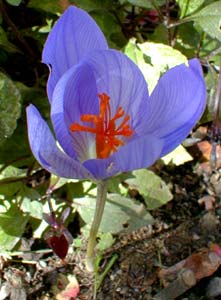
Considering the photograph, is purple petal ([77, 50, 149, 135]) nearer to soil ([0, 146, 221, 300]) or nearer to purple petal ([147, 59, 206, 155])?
purple petal ([147, 59, 206, 155])

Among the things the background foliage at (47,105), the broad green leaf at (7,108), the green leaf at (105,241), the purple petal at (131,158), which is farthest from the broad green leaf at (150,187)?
the purple petal at (131,158)

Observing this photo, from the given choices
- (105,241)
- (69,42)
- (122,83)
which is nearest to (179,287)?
(105,241)

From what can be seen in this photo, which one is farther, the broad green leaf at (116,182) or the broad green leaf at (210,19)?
the broad green leaf at (116,182)

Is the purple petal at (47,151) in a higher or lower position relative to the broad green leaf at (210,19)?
lower

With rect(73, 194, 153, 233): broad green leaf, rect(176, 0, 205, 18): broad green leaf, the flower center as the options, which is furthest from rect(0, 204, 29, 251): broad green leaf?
rect(176, 0, 205, 18): broad green leaf

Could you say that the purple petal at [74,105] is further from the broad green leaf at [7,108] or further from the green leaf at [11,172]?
the green leaf at [11,172]

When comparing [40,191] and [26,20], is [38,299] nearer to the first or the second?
[40,191]

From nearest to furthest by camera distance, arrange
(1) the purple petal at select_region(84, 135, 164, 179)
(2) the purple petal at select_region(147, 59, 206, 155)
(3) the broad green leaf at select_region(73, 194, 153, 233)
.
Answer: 1. (1) the purple petal at select_region(84, 135, 164, 179)
2. (2) the purple petal at select_region(147, 59, 206, 155)
3. (3) the broad green leaf at select_region(73, 194, 153, 233)

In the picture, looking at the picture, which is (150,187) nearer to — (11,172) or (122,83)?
(11,172)

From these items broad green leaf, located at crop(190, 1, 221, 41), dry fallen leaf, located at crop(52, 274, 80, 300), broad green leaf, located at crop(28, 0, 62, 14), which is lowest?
dry fallen leaf, located at crop(52, 274, 80, 300)
